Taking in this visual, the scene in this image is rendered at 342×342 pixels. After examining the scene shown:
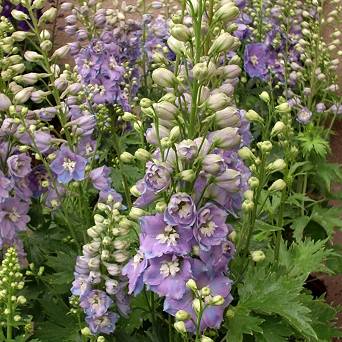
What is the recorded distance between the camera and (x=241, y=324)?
2.21m

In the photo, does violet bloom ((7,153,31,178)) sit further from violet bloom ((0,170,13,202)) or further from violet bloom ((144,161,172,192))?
violet bloom ((144,161,172,192))

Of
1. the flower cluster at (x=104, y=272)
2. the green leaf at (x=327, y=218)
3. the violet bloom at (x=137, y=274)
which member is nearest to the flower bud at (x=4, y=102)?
the flower cluster at (x=104, y=272)

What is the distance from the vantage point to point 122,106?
3656 mm

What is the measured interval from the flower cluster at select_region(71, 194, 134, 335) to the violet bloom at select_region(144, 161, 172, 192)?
0.26 metres

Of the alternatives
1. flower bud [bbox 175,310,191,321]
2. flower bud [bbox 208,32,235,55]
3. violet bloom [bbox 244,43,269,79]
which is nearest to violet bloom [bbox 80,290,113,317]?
flower bud [bbox 175,310,191,321]

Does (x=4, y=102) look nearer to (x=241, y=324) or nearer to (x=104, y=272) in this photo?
(x=104, y=272)

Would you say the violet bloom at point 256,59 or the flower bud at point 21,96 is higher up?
the flower bud at point 21,96

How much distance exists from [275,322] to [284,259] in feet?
1.56

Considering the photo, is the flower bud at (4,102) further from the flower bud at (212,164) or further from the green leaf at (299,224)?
Answer: the green leaf at (299,224)

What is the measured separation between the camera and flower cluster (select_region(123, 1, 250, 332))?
1.98 meters

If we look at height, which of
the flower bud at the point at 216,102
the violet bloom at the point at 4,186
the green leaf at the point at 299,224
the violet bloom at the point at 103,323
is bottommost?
the green leaf at the point at 299,224

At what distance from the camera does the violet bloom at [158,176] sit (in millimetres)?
1973

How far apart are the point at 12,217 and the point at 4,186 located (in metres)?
0.14

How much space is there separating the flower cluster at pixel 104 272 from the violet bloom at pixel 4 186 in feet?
1.44
